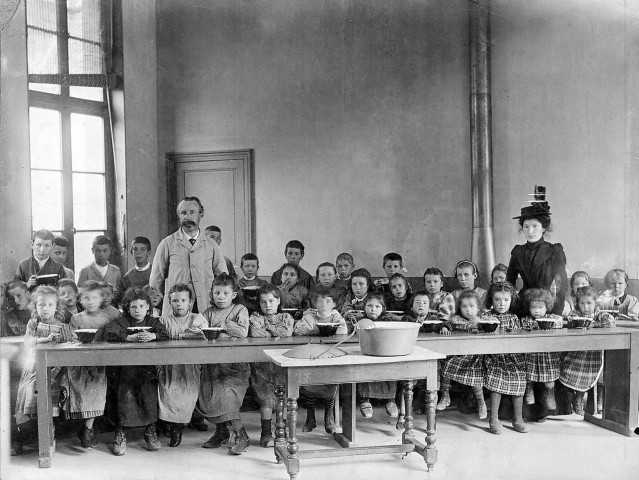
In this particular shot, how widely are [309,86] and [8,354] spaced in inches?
169

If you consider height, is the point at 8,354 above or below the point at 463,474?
above

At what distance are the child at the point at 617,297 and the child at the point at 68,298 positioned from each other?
13.1 ft

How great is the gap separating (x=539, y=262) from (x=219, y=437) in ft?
9.07

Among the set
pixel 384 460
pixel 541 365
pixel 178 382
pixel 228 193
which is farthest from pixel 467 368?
pixel 228 193

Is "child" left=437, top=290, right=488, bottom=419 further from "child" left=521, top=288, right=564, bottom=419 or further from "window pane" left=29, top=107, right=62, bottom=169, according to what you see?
"window pane" left=29, top=107, right=62, bottom=169

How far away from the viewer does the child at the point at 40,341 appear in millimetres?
4039

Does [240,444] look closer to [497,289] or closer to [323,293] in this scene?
[323,293]

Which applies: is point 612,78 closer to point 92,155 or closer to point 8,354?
point 92,155

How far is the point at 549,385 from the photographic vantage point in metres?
4.68

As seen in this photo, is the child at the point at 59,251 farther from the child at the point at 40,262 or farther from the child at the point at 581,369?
the child at the point at 581,369

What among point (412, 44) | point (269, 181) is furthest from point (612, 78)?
point (269, 181)

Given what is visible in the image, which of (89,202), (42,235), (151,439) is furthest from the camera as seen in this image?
(89,202)

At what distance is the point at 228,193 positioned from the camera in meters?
7.29

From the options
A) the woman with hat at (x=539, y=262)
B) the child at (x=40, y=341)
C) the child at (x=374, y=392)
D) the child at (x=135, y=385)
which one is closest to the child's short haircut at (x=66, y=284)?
the child at (x=40, y=341)
